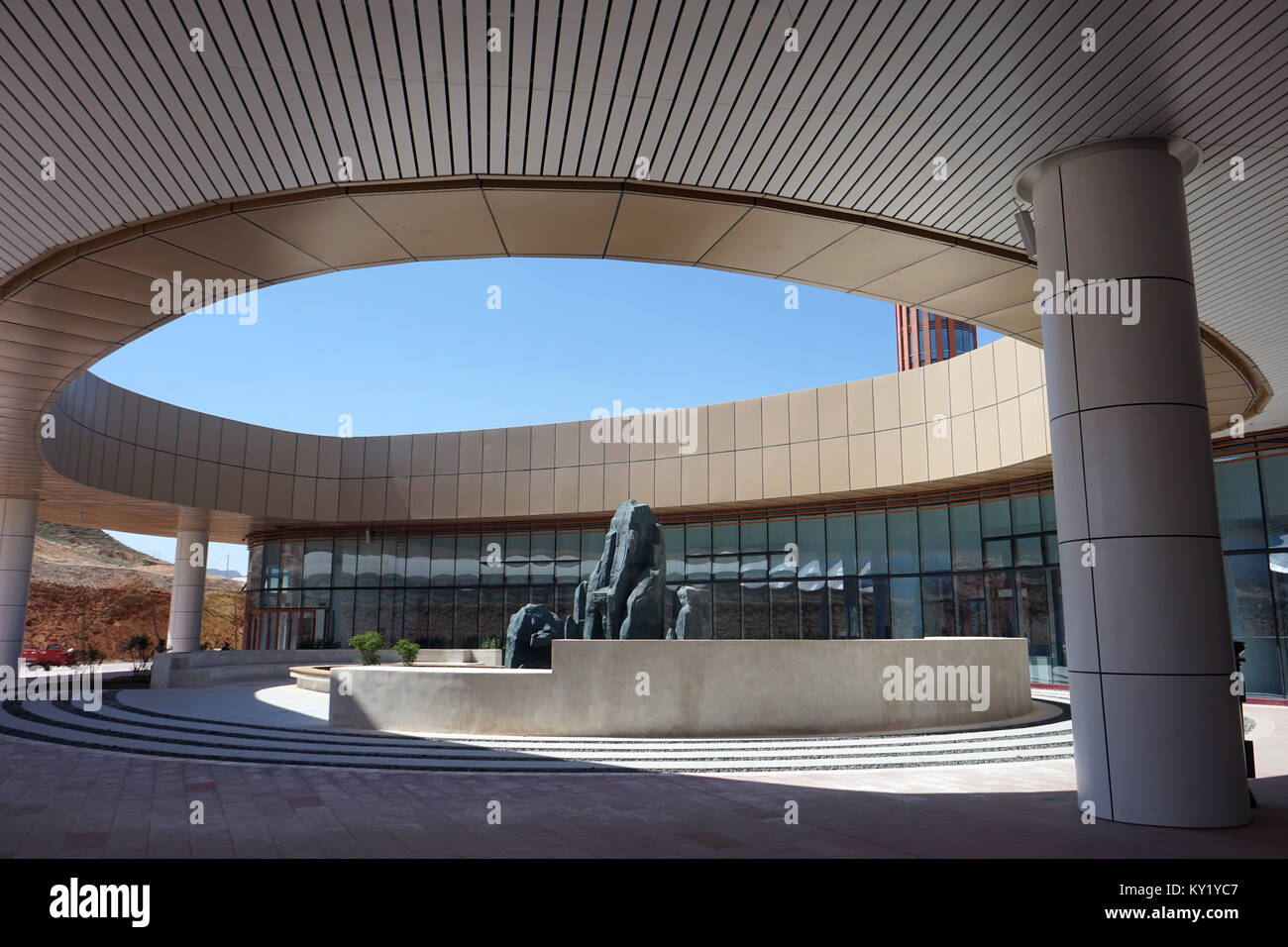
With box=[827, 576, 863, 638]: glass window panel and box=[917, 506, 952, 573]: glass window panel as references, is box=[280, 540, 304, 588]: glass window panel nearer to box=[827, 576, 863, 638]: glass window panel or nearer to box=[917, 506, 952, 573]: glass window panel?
box=[827, 576, 863, 638]: glass window panel

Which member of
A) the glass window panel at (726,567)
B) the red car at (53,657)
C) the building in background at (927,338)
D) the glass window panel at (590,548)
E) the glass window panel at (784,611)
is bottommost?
the red car at (53,657)

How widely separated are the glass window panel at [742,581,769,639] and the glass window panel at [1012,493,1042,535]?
298 inches

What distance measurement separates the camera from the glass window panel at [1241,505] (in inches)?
734

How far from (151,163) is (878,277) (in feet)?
25.4

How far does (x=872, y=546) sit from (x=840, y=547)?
3.14ft

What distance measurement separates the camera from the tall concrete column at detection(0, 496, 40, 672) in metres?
22.7

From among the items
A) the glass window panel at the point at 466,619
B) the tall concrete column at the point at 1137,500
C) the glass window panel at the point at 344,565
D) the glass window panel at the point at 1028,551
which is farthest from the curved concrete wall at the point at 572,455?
the tall concrete column at the point at 1137,500

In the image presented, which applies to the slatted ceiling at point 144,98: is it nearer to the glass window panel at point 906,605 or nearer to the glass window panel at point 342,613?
the glass window panel at point 906,605

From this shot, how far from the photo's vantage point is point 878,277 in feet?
35.2

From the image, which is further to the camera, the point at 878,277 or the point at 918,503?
the point at 918,503

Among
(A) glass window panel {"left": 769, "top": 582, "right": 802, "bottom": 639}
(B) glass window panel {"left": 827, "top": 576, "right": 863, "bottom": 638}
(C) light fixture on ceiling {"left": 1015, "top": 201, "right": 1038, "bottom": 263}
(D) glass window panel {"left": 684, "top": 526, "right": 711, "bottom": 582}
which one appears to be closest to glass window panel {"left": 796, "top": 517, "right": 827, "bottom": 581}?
(B) glass window panel {"left": 827, "top": 576, "right": 863, "bottom": 638}

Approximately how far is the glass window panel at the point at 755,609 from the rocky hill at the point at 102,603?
34.2 meters
